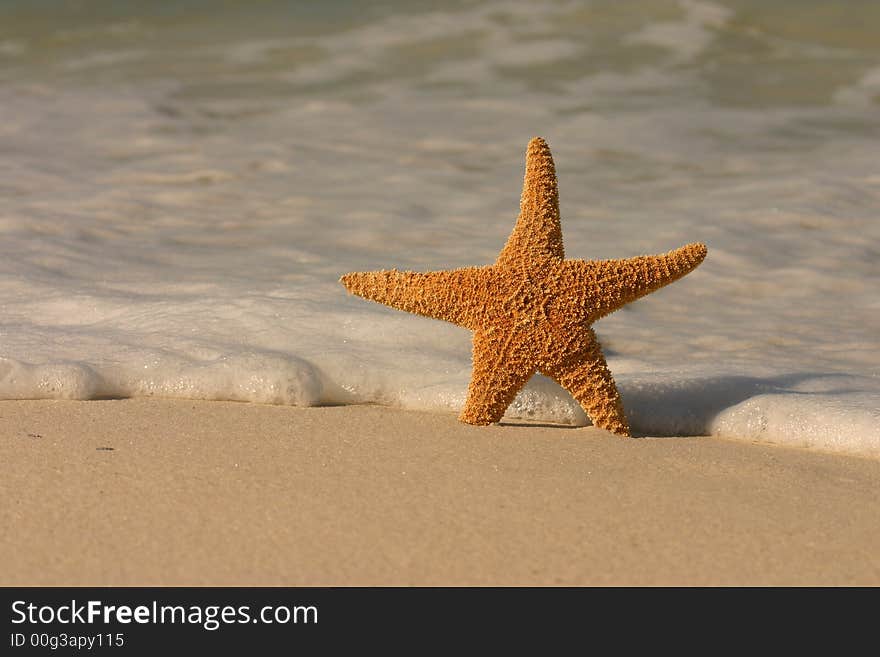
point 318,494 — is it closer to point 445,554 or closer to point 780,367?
point 445,554

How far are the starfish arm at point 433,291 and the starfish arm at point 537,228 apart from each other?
12cm

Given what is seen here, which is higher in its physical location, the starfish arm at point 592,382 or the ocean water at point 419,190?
the ocean water at point 419,190

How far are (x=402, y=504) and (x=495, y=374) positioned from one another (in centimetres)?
81

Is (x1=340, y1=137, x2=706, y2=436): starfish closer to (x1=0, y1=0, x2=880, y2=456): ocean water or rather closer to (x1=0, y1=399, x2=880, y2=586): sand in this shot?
(x1=0, y1=399, x2=880, y2=586): sand

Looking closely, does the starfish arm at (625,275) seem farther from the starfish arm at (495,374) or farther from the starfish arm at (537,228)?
the starfish arm at (495,374)

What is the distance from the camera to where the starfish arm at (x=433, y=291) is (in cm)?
362

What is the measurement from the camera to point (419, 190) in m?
7.59

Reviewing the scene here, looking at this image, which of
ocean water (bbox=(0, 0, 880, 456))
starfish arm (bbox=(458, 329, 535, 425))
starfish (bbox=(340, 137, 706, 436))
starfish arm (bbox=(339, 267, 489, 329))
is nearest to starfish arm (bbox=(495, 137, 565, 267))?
starfish (bbox=(340, 137, 706, 436))

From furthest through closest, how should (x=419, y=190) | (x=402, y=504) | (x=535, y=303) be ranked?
1. (x=419, y=190)
2. (x=535, y=303)
3. (x=402, y=504)

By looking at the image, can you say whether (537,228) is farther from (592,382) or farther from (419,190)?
(419,190)

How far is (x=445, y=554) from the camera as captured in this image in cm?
263

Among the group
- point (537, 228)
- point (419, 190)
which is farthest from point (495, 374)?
point (419, 190)

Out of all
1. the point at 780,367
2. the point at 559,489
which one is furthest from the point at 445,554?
the point at 780,367

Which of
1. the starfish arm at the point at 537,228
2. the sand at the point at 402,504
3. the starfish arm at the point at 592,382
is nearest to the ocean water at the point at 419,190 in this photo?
the starfish arm at the point at 592,382
